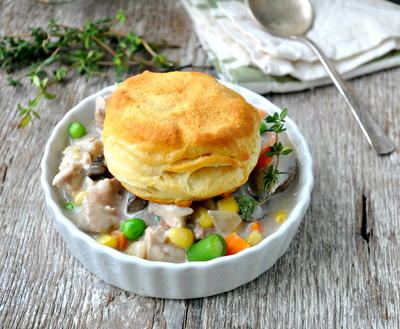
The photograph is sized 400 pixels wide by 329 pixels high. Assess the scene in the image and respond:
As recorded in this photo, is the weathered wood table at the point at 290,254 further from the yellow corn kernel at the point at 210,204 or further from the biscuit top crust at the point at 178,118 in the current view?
the biscuit top crust at the point at 178,118

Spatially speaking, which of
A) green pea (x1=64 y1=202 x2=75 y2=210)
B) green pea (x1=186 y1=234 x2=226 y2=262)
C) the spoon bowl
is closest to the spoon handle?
the spoon bowl

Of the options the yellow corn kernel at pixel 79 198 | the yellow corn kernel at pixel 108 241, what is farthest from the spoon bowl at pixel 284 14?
the yellow corn kernel at pixel 108 241

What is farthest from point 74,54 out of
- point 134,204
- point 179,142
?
point 179,142

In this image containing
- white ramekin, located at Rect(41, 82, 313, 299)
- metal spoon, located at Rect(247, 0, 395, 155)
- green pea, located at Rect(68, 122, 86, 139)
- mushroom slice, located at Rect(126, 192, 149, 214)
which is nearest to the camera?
white ramekin, located at Rect(41, 82, 313, 299)

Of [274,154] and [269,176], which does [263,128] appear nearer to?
[274,154]

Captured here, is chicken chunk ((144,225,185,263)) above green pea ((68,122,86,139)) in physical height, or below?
below

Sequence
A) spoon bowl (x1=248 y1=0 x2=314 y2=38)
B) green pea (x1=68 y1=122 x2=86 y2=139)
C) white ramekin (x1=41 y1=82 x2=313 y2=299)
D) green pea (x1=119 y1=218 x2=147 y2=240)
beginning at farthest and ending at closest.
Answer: spoon bowl (x1=248 y1=0 x2=314 y2=38) < green pea (x1=68 y1=122 x2=86 y2=139) < green pea (x1=119 y1=218 x2=147 y2=240) < white ramekin (x1=41 y1=82 x2=313 y2=299)

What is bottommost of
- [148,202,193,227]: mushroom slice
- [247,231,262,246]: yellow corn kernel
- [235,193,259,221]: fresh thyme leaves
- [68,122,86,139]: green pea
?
[247,231,262,246]: yellow corn kernel

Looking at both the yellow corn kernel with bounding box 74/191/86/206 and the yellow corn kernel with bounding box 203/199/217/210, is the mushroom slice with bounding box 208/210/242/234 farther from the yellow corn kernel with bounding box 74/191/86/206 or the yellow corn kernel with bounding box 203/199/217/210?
the yellow corn kernel with bounding box 74/191/86/206

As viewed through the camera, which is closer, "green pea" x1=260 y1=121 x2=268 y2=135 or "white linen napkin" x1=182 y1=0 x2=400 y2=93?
"green pea" x1=260 y1=121 x2=268 y2=135
